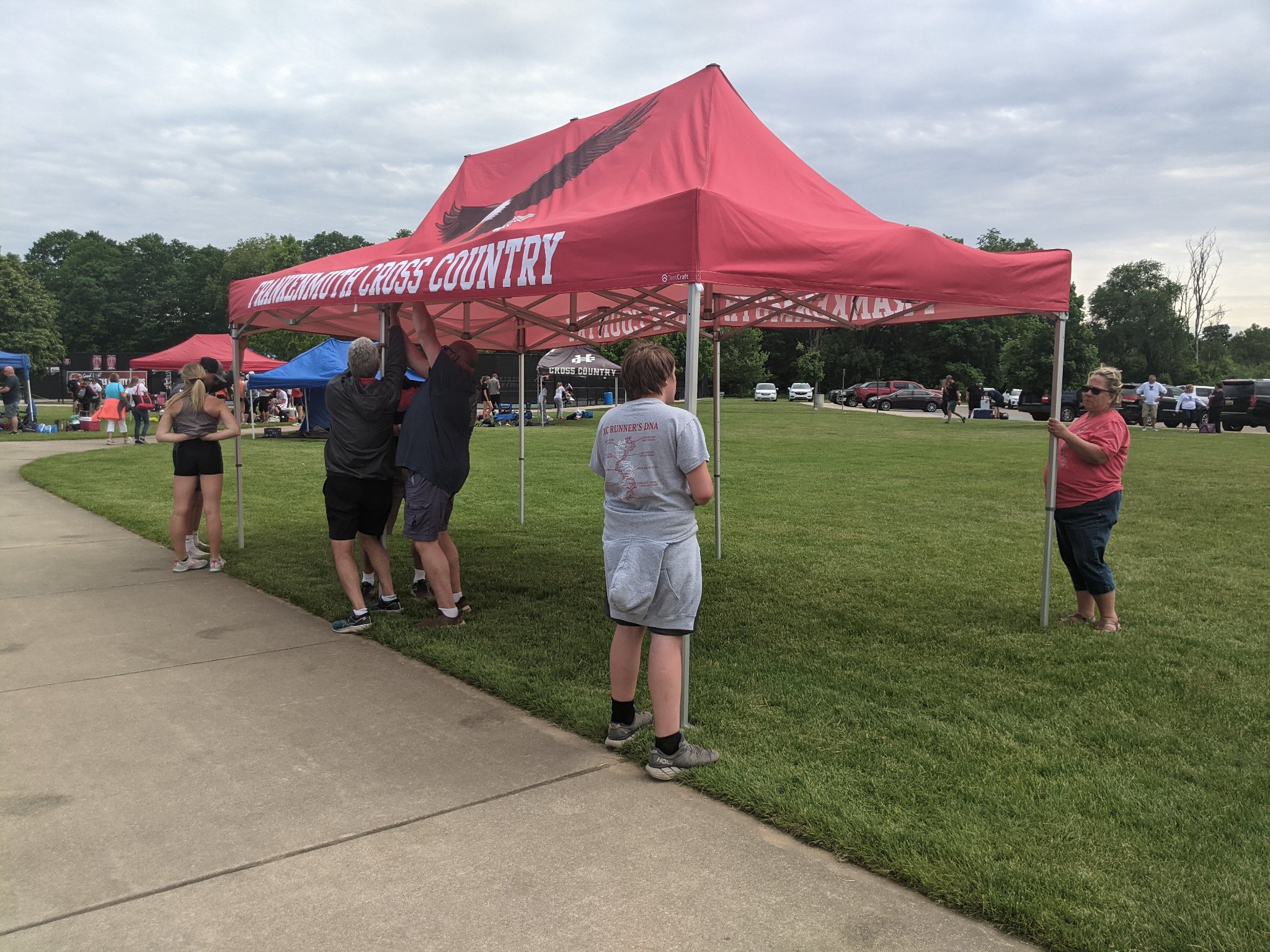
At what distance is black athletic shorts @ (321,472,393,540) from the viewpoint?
585cm

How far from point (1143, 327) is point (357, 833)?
297 feet

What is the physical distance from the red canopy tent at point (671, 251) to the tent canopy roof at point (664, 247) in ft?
0.04

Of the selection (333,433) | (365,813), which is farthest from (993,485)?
(365,813)

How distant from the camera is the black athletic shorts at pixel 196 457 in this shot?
7383 mm

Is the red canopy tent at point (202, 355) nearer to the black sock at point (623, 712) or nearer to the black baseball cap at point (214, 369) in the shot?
the black baseball cap at point (214, 369)

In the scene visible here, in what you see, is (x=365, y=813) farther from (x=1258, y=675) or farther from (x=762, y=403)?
(x=762, y=403)

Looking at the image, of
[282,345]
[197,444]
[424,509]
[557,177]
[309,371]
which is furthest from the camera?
[282,345]

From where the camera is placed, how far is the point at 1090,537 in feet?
→ 18.7

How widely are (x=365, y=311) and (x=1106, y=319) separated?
88113 millimetres

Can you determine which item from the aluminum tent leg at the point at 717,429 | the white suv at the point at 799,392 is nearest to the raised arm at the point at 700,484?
the aluminum tent leg at the point at 717,429

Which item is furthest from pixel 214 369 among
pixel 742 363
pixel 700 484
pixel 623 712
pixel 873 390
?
pixel 742 363

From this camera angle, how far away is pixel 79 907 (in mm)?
2771

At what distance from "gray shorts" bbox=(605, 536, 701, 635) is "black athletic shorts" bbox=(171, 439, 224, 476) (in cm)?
504

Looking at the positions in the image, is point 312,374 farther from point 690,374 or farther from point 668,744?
point 668,744
